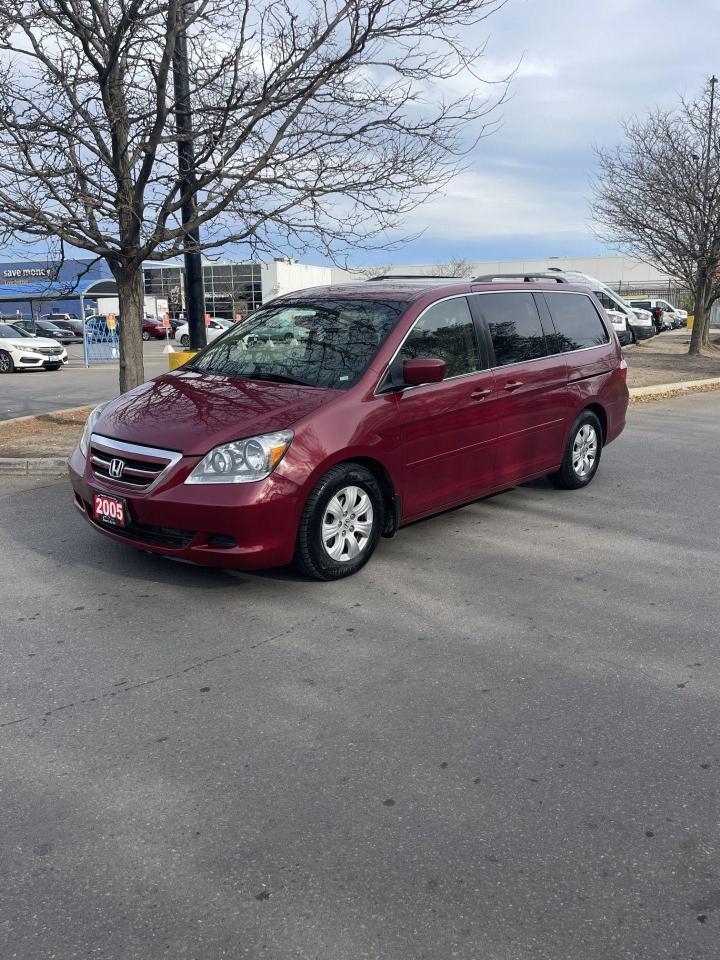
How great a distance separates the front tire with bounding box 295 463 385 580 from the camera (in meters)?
4.83

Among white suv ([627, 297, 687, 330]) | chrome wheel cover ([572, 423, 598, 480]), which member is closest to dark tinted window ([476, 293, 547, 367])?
chrome wheel cover ([572, 423, 598, 480])

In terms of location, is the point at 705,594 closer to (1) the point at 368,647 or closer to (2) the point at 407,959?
(1) the point at 368,647

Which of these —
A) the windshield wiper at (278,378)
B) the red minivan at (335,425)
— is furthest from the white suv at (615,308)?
the windshield wiper at (278,378)

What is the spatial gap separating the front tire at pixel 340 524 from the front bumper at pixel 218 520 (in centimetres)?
10

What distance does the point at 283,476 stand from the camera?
4641mm

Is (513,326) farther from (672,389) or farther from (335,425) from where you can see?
(672,389)

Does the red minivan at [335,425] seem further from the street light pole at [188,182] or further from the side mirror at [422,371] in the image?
the street light pole at [188,182]

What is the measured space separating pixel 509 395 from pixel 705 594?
207 cm

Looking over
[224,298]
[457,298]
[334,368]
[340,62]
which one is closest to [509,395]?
[457,298]

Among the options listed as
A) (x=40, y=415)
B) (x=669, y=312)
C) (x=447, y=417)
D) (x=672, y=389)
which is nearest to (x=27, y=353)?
(x=40, y=415)

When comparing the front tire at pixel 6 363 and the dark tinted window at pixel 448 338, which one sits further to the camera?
the front tire at pixel 6 363

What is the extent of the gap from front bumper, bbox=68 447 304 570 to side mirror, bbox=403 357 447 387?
1.11 metres

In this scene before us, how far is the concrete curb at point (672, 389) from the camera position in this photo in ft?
48.3

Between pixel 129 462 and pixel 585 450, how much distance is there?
14.0 feet
